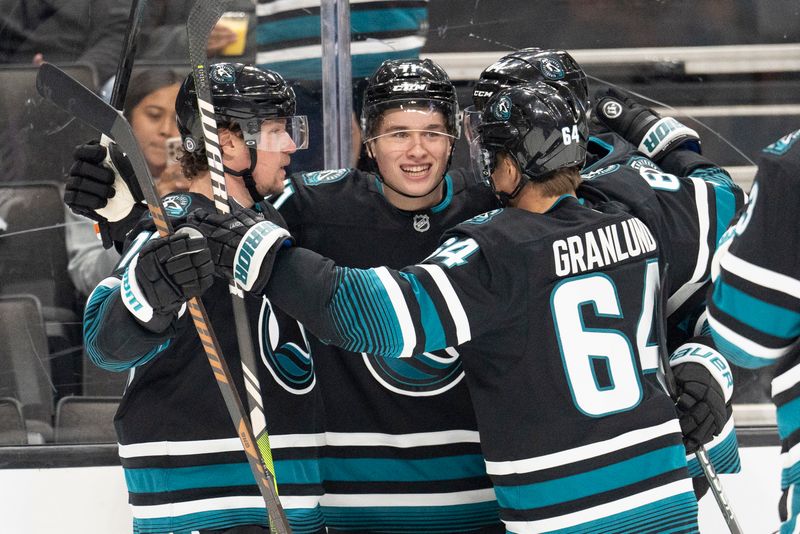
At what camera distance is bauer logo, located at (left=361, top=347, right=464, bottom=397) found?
2330mm

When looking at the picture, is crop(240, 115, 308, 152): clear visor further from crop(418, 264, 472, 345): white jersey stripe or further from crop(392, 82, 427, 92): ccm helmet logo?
crop(418, 264, 472, 345): white jersey stripe

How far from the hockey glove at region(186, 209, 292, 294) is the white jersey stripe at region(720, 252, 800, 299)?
74 centimetres

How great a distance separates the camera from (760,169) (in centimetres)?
158

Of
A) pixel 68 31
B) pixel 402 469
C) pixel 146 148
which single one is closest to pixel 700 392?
pixel 402 469

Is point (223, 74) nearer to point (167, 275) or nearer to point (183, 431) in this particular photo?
point (167, 275)

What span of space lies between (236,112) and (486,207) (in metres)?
0.58

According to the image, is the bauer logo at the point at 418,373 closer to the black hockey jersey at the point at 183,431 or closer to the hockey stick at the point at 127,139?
the black hockey jersey at the point at 183,431

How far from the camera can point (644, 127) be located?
2516mm


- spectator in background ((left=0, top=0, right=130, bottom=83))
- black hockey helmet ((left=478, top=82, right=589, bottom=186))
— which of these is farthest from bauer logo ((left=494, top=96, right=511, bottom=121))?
spectator in background ((left=0, top=0, right=130, bottom=83))

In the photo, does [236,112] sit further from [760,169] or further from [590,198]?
[760,169]

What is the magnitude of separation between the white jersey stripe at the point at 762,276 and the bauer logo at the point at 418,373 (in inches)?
31.9

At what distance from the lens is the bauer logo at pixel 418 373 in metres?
2.33

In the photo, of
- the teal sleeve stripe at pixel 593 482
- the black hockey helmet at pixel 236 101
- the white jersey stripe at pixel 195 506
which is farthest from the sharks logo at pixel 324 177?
the teal sleeve stripe at pixel 593 482

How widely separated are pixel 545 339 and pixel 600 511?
325 millimetres
